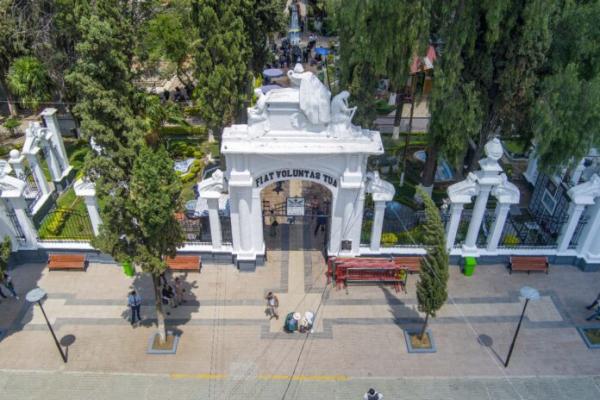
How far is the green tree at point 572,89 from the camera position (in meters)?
19.4

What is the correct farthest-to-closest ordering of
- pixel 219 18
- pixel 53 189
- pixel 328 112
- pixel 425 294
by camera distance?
pixel 53 189
pixel 219 18
pixel 328 112
pixel 425 294

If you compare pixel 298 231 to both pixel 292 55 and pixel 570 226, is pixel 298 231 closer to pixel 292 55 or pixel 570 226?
pixel 570 226

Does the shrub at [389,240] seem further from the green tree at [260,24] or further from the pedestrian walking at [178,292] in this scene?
the green tree at [260,24]

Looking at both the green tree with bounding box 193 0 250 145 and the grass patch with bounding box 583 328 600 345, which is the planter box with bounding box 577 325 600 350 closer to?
the grass patch with bounding box 583 328 600 345

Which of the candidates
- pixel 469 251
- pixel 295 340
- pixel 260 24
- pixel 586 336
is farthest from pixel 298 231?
pixel 586 336

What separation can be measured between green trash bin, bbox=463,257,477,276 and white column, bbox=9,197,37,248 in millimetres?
19533

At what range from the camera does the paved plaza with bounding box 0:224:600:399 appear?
Answer: 17.0 metres

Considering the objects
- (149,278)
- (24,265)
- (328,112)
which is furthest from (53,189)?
(328,112)

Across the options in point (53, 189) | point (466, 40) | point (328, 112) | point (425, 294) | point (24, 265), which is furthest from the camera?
point (53, 189)

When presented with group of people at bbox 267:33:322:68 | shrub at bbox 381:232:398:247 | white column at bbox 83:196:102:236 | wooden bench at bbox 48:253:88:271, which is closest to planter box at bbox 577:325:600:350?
shrub at bbox 381:232:398:247

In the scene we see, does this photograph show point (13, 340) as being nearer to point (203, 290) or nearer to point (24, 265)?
point (24, 265)

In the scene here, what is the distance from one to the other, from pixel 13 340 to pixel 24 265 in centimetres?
453

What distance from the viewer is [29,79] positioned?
2969cm

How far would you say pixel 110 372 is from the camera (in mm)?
17500
